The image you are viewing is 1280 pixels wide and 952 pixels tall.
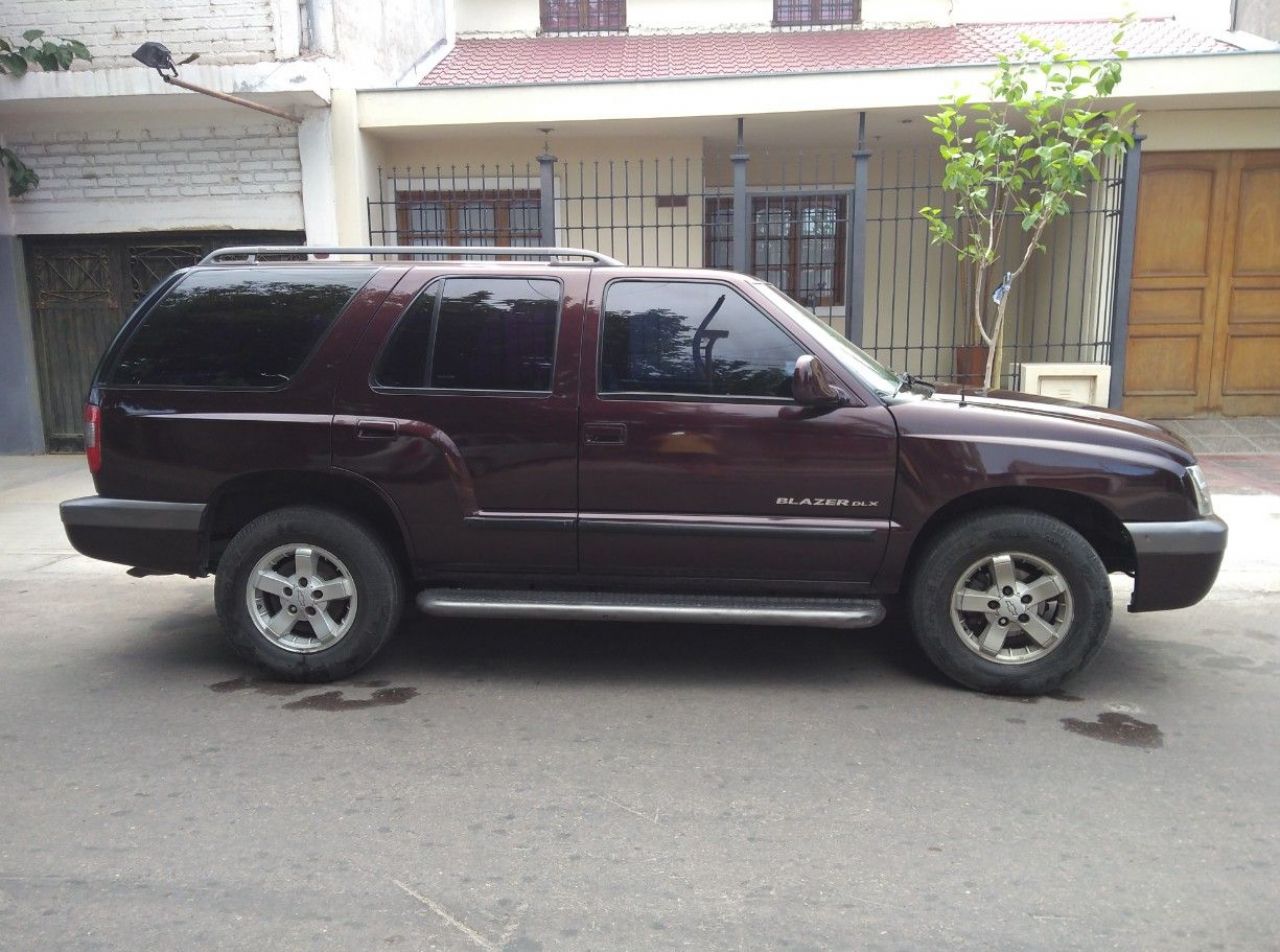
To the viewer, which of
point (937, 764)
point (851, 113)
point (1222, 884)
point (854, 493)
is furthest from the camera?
point (851, 113)

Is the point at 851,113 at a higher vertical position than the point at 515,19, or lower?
lower

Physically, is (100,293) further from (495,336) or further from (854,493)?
(854,493)

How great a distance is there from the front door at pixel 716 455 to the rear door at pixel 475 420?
0.13 metres

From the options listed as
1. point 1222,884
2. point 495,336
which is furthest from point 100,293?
point 1222,884

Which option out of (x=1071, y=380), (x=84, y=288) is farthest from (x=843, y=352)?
(x=84, y=288)

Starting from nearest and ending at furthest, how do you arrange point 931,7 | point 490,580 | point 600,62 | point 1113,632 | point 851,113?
point 490,580 → point 1113,632 → point 851,113 → point 600,62 → point 931,7

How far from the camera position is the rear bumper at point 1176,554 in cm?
421

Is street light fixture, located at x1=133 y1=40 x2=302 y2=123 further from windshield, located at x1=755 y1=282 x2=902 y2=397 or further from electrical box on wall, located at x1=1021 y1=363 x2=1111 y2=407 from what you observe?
electrical box on wall, located at x1=1021 y1=363 x2=1111 y2=407

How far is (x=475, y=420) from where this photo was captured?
14.5 ft

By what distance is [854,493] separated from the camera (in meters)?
4.31

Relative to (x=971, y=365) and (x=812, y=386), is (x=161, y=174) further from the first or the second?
(x=971, y=365)

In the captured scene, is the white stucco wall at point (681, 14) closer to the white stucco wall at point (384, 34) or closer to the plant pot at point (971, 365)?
the white stucco wall at point (384, 34)

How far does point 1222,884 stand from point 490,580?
3.06 metres

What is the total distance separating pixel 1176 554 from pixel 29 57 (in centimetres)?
1067
